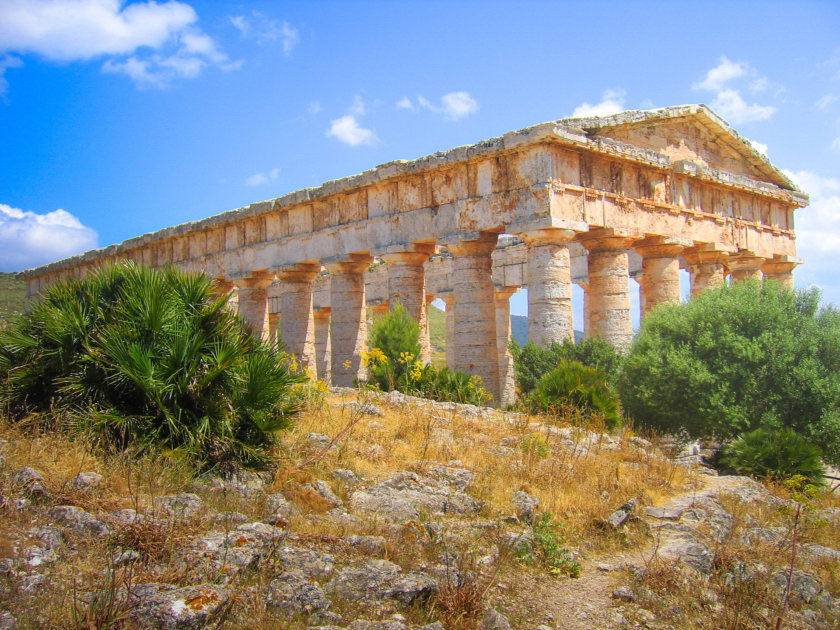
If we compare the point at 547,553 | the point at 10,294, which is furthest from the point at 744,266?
the point at 10,294

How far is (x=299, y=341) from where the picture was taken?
2020 centimetres

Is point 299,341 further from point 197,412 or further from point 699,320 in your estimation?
point 197,412

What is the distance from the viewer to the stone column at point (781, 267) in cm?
2100

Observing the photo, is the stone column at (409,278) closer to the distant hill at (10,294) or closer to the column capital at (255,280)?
the column capital at (255,280)

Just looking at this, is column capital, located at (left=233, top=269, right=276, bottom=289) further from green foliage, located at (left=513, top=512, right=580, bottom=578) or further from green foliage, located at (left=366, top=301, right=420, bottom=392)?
green foliage, located at (left=513, top=512, right=580, bottom=578)

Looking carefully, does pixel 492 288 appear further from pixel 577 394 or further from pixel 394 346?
pixel 577 394

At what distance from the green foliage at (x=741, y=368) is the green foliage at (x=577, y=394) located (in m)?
0.55

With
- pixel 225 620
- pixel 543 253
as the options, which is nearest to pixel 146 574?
pixel 225 620

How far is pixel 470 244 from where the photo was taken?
Result: 51.3 feet

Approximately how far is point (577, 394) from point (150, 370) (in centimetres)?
735

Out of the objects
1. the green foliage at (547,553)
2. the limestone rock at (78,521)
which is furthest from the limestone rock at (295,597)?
the green foliage at (547,553)

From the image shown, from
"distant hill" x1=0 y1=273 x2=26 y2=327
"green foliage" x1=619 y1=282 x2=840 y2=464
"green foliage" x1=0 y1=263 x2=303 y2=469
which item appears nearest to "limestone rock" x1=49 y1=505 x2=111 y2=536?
"green foliage" x1=0 y1=263 x2=303 y2=469

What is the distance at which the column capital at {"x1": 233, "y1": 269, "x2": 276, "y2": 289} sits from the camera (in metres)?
20.7

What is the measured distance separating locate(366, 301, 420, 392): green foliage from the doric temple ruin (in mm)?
1083
